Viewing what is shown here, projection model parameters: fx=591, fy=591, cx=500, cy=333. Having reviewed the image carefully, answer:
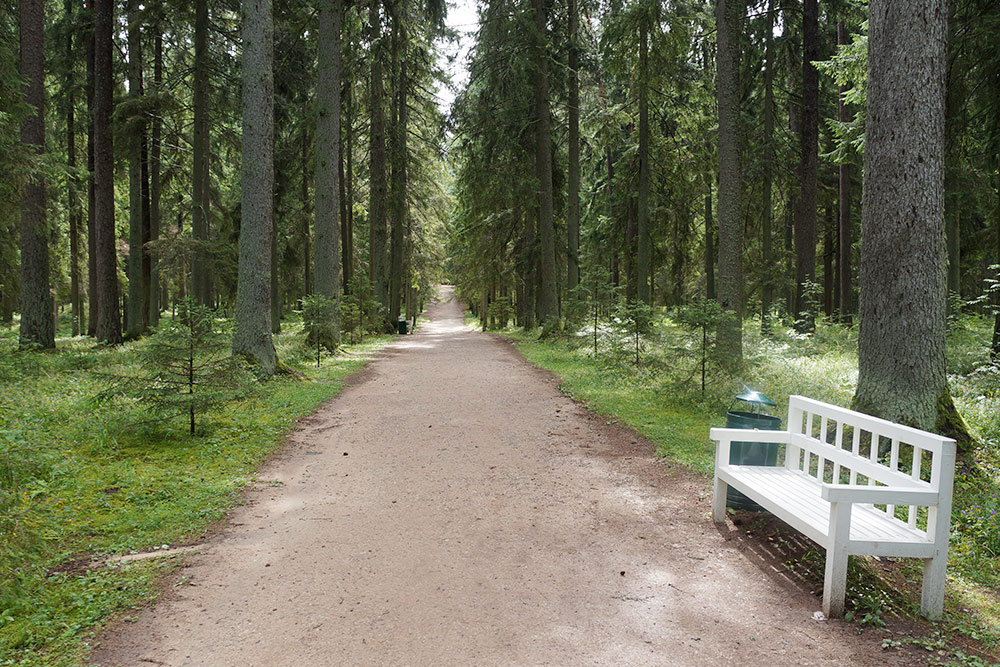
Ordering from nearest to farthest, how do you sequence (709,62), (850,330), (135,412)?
(135,412)
(850,330)
(709,62)

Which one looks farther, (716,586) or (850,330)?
(850,330)

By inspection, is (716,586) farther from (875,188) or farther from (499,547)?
(875,188)

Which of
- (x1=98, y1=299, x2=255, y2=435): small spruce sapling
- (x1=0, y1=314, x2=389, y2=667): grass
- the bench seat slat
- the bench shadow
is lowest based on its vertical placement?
the bench shadow

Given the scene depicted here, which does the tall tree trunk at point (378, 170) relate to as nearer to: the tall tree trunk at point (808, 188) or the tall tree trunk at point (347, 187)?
the tall tree trunk at point (347, 187)

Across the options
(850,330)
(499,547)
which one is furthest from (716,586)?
(850,330)

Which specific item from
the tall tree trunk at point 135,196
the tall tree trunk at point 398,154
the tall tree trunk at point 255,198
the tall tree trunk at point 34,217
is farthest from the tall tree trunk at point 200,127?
the tall tree trunk at point 398,154

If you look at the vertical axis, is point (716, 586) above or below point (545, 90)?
below

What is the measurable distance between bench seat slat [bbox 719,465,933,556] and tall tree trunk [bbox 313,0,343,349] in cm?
1304

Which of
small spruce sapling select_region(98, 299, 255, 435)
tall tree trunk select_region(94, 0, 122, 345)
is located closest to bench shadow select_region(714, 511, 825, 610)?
small spruce sapling select_region(98, 299, 255, 435)

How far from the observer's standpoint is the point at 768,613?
131 inches

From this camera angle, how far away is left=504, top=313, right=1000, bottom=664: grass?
11.5 ft

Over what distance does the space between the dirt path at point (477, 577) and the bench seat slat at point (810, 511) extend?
1.34 ft

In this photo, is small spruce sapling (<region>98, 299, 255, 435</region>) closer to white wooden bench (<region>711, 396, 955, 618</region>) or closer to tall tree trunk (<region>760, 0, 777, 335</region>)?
white wooden bench (<region>711, 396, 955, 618</region>)

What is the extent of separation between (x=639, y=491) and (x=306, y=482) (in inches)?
123
